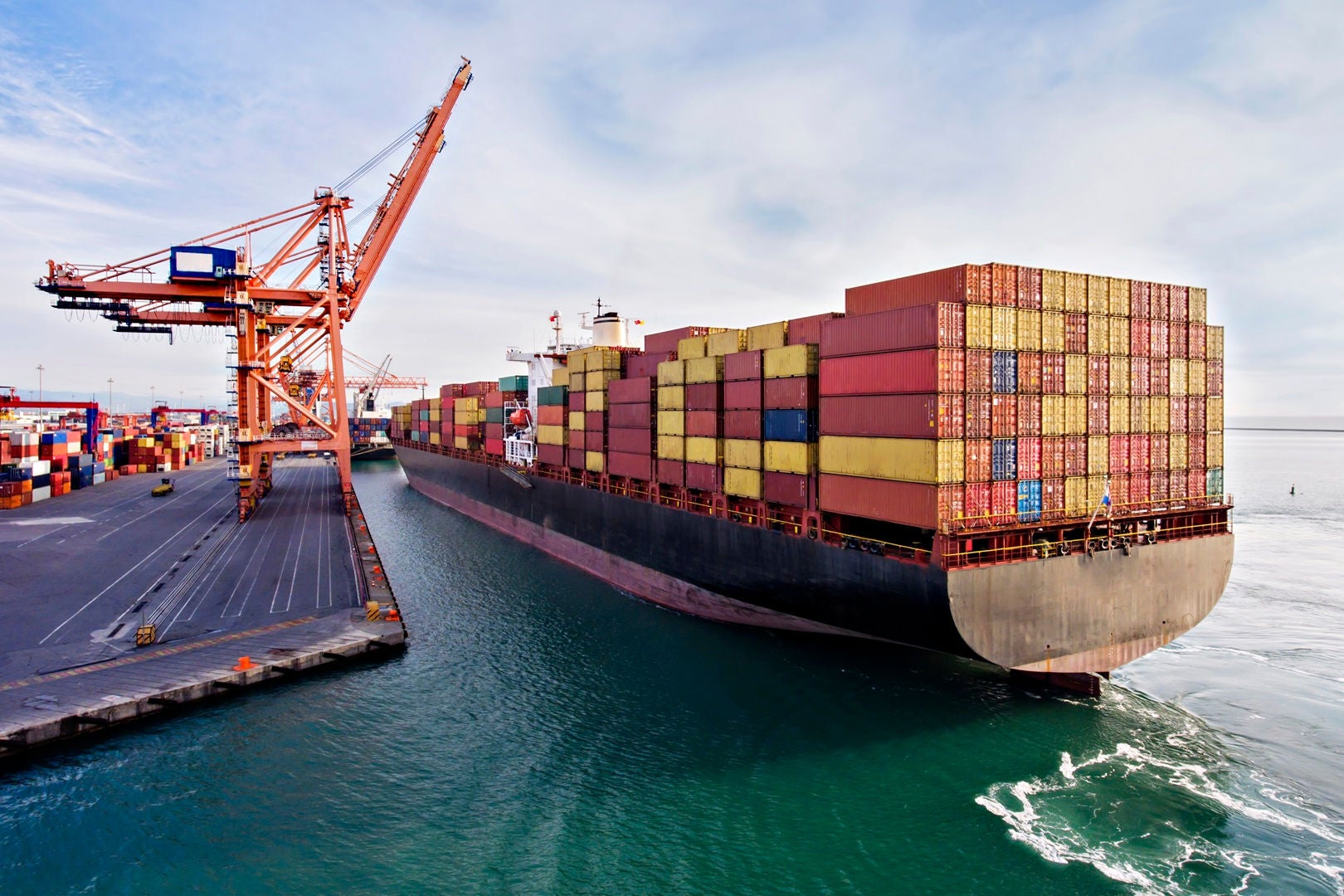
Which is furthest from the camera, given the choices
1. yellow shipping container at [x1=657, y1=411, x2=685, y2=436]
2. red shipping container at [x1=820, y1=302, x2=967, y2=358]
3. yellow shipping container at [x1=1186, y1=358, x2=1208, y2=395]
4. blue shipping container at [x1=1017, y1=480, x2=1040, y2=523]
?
yellow shipping container at [x1=657, y1=411, x2=685, y2=436]

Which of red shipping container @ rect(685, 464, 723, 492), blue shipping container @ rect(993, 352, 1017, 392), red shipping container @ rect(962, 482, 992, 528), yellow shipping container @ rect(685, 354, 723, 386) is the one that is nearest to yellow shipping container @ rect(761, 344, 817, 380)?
yellow shipping container @ rect(685, 354, 723, 386)

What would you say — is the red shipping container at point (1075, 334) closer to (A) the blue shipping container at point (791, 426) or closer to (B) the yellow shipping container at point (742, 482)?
(A) the blue shipping container at point (791, 426)

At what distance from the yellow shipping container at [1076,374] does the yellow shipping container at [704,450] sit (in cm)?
1390

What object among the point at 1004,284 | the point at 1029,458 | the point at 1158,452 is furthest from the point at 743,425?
the point at 1158,452

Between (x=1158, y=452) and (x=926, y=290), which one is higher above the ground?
(x=926, y=290)

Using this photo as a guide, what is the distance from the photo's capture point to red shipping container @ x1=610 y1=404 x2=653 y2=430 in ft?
117

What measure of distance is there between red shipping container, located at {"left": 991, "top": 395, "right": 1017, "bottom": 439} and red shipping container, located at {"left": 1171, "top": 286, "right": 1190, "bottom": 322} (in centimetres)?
858

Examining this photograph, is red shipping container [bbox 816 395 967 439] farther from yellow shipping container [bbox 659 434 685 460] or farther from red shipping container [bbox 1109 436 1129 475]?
yellow shipping container [bbox 659 434 685 460]

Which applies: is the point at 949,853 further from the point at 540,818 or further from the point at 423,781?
the point at 423,781

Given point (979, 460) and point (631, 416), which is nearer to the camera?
point (979, 460)

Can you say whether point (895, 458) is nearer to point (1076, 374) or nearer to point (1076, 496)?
point (1076, 496)

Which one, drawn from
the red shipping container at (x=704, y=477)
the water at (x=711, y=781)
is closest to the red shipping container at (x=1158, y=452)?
the water at (x=711, y=781)

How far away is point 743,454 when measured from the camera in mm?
28453

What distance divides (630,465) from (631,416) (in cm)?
275
